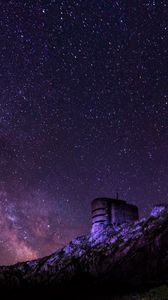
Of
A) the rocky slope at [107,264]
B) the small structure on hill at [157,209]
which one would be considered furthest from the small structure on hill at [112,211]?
the small structure on hill at [157,209]

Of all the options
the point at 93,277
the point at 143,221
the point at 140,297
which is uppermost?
the point at 143,221

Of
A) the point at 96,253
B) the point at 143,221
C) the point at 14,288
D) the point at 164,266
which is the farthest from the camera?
the point at 14,288

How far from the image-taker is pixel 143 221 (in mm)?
6719

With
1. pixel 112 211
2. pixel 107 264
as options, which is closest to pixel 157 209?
pixel 107 264

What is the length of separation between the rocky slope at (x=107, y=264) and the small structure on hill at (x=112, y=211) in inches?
105

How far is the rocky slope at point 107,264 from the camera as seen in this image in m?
5.96

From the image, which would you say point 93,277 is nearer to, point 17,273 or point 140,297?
point 140,297

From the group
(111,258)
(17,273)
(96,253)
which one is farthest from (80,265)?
(17,273)

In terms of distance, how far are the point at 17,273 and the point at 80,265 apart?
251 cm

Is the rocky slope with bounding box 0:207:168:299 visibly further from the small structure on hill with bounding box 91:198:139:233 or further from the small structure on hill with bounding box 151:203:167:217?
the small structure on hill with bounding box 91:198:139:233

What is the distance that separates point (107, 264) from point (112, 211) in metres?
4.81

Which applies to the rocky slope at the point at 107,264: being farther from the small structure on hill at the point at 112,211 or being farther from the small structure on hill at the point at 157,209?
the small structure on hill at the point at 112,211

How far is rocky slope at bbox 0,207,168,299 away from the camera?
5961mm

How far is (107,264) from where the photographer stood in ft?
22.2
